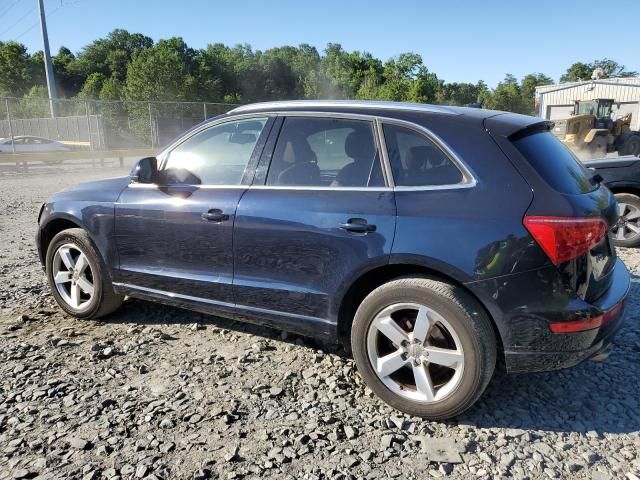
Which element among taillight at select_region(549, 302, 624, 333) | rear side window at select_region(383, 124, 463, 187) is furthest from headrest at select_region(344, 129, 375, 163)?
taillight at select_region(549, 302, 624, 333)

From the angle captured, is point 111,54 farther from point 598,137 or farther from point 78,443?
point 78,443

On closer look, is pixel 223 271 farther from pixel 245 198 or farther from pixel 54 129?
pixel 54 129

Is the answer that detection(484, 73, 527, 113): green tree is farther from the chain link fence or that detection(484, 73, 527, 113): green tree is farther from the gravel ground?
the gravel ground

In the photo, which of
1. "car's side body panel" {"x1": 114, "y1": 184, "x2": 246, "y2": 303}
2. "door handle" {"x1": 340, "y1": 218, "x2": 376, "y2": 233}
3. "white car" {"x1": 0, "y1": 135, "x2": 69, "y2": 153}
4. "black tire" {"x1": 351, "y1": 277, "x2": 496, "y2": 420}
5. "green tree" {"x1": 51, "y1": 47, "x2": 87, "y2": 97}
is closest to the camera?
"black tire" {"x1": 351, "y1": 277, "x2": 496, "y2": 420}

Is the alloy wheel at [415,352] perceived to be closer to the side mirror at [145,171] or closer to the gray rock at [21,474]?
the gray rock at [21,474]

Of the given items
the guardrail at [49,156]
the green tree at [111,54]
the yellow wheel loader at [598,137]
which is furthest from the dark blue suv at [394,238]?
the green tree at [111,54]

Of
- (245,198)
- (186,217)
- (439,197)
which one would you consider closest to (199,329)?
(186,217)

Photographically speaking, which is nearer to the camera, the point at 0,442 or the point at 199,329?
the point at 0,442

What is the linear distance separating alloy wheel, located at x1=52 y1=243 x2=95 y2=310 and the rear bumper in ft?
10.6

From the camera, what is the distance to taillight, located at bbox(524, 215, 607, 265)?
2.52 m

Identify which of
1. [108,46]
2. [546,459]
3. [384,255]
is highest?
[108,46]

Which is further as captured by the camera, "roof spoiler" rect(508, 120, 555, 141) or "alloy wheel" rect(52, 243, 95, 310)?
"alloy wheel" rect(52, 243, 95, 310)

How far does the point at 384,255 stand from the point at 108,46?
9833 cm

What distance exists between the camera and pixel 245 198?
3379 mm
